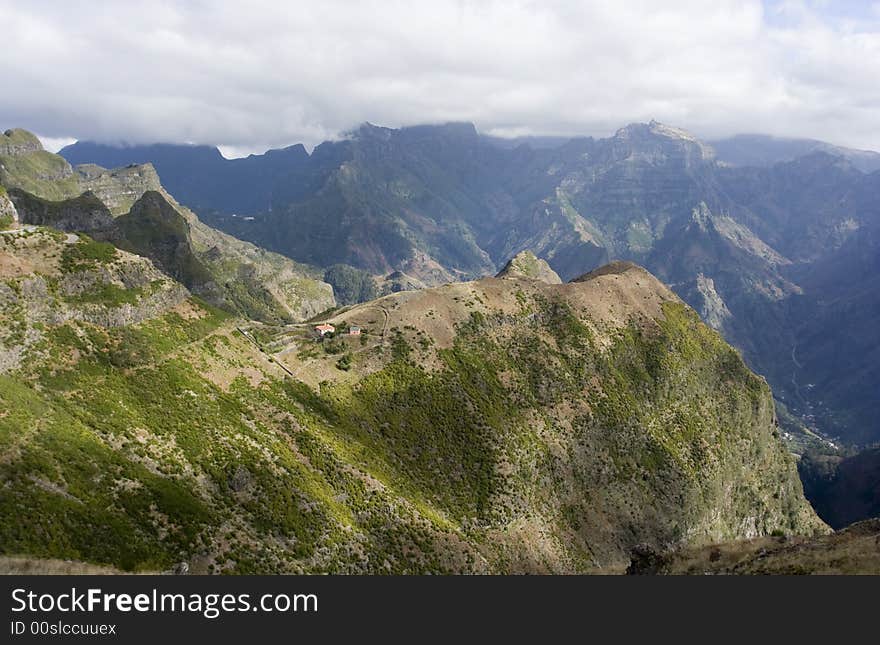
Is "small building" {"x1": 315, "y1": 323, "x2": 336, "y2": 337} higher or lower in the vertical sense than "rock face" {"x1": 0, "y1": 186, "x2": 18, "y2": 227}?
lower

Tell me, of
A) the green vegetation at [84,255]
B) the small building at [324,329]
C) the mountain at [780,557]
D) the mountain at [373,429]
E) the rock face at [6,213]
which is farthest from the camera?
the small building at [324,329]

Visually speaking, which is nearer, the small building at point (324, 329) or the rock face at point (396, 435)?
the rock face at point (396, 435)

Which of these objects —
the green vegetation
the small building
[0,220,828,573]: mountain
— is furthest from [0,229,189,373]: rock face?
the small building

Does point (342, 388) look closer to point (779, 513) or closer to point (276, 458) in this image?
point (276, 458)

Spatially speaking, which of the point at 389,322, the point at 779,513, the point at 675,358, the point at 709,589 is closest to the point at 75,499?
the point at 709,589

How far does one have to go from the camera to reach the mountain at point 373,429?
232 ft

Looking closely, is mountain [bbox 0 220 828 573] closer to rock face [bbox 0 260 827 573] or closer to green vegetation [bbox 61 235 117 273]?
rock face [bbox 0 260 827 573]

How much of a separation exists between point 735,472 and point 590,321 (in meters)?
63.7

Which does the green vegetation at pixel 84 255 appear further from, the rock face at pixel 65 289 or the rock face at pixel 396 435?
the rock face at pixel 396 435

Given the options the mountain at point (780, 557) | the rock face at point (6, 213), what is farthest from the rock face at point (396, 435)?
the rock face at point (6, 213)

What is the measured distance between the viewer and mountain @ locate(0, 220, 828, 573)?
70.8 m

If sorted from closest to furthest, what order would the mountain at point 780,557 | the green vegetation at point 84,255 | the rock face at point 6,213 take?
the mountain at point 780,557 < the green vegetation at point 84,255 < the rock face at point 6,213

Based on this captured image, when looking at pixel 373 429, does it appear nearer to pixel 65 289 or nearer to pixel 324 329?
pixel 324 329

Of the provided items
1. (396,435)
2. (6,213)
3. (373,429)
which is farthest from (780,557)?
(6,213)
